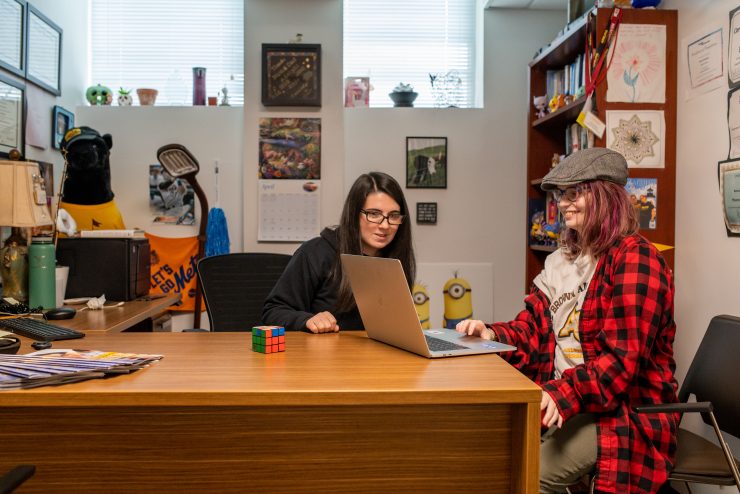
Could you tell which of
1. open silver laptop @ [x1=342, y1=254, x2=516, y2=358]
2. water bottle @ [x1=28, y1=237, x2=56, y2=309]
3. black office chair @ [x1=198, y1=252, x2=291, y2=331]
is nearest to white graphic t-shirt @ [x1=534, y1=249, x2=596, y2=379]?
open silver laptop @ [x1=342, y1=254, x2=516, y2=358]

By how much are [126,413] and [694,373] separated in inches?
65.7

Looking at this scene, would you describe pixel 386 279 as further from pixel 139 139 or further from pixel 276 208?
pixel 139 139

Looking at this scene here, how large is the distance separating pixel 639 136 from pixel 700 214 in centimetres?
37

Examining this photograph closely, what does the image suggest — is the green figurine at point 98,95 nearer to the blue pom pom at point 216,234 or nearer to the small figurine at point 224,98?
the small figurine at point 224,98

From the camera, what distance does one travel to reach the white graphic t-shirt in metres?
1.84

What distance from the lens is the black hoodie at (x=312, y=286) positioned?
2146 mm

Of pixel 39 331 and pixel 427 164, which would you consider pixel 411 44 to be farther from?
pixel 39 331

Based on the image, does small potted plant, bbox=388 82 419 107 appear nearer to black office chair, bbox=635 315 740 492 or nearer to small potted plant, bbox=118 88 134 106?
small potted plant, bbox=118 88 134 106

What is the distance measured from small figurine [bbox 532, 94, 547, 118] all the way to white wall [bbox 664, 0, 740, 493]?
90 cm

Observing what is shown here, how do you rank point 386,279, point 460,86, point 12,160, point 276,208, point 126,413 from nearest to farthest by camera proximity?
point 126,413 → point 386,279 → point 12,160 → point 276,208 → point 460,86

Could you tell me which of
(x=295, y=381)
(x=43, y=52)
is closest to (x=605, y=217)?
(x=295, y=381)

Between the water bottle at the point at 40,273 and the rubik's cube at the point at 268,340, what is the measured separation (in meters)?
1.38

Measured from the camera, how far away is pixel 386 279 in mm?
1506

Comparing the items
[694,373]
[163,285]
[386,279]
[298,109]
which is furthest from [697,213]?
[163,285]
